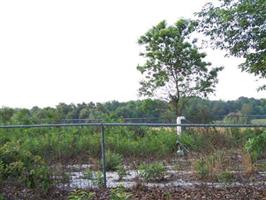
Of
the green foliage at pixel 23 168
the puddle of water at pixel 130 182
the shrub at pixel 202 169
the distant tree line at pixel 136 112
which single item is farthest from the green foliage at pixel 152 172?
the distant tree line at pixel 136 112

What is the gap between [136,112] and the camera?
2562cm

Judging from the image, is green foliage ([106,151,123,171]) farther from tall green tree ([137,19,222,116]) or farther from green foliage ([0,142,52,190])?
tall green tree ([137,19,222,116])

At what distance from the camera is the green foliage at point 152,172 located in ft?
28.5

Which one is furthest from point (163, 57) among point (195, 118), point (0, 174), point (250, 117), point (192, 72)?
point (0, 174)

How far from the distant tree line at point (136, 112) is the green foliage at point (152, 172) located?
8.65 m

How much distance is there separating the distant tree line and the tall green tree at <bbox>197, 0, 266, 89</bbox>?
8446 mm

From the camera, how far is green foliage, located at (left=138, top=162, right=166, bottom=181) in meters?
8.69

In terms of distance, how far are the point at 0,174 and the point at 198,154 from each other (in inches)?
135

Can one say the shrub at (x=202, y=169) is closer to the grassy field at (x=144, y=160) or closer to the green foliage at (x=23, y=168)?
the grassy field at (x=144, y=160)

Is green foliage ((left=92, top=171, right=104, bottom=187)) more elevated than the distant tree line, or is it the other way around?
the distant tree line

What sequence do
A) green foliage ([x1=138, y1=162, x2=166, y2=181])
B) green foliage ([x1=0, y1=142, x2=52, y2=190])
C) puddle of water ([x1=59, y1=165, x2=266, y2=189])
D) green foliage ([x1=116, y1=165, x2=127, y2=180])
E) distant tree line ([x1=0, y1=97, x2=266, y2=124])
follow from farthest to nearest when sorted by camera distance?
distant tree line ([x1=0, y1=97, x2=266, y2=124])
green foliage ([x1=116, y1=165, x2=127, y2=180])
green foliage ([x1=138, y1=162, x2=166, y2=181])
puddle of water ([x1=59, y1=165, x2=266, y2=189])
green foliage ([x1=0, y1=142, x2=52, y2=190])

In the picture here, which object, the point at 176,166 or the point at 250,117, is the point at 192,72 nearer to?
the point at 250,117

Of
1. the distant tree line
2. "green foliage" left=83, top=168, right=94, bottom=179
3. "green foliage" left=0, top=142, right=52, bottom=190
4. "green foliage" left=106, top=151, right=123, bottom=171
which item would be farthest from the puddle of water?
the distant tree line

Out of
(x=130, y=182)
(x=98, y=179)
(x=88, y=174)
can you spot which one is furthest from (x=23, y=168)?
(x=130, y=182)
